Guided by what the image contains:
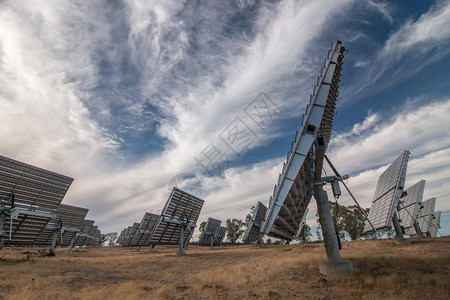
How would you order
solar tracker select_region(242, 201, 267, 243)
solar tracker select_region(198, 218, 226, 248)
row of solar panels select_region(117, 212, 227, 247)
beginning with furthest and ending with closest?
solar tracker select_region(198, 218, 226, 248) → row of solar panels select_region(117, 212, 227, 247) → solar tracker select_region(242, 201, 267, 243)

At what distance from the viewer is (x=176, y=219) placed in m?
29.3

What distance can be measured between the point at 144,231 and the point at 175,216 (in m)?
17.0

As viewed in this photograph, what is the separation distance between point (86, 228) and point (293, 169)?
206 feet

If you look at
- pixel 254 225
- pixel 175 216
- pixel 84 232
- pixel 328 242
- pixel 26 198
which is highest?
pixel 26 198

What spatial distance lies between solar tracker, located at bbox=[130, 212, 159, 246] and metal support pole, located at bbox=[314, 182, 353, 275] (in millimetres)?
36742

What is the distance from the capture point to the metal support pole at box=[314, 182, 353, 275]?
11.3 m

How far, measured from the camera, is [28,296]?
27.6 feet

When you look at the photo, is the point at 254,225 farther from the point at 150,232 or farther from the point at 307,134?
the point at 307,134

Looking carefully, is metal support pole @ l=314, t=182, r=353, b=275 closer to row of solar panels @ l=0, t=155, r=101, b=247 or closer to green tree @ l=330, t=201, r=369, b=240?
row of solar panels @ l=0, t=155, r=101, b=247

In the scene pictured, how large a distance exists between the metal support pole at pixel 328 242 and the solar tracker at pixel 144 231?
36.7 meters

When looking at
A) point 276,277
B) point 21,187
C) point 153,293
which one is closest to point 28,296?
point 153,293

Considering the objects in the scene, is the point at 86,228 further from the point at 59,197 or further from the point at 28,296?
the point at 28,296

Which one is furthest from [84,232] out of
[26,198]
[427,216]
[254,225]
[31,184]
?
[427,216]

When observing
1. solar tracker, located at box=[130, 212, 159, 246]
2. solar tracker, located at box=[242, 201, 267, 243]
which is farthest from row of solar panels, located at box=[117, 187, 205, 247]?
solar tracker, located at box=[130, 212, 159, 246]
